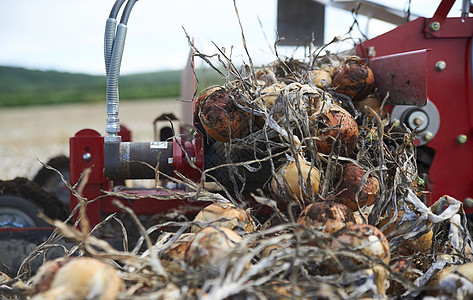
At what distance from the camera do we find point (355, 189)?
1557mm

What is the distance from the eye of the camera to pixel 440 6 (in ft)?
7.15

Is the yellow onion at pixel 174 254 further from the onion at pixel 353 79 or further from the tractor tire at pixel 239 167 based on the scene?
the onion at pixel 353 79

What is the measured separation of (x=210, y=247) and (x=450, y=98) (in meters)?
1.66

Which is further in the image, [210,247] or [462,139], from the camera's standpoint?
[462,139]

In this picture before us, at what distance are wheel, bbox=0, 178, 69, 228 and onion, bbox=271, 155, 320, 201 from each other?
1555 millimetres

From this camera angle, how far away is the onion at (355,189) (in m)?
1.56

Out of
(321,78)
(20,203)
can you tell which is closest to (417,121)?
(321,78)

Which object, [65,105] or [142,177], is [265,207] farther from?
[65,105]

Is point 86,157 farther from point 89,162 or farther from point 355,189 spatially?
point 355,189

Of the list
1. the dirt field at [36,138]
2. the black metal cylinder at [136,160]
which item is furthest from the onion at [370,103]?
the dirt field at [36,138]

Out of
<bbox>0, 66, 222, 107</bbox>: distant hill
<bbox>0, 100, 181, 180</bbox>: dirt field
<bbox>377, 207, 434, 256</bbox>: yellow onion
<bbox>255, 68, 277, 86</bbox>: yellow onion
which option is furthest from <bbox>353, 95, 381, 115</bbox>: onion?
<bbox>0, 66, 222, 107</bbox>: distant hill

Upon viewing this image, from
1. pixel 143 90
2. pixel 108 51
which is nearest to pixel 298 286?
pixel 108 51

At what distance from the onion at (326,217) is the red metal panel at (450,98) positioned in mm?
1135

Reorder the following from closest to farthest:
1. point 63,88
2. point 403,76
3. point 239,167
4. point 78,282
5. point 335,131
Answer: point 78,282 < point 335,131 < point 239,167 < point 403,76 < point 63,88
